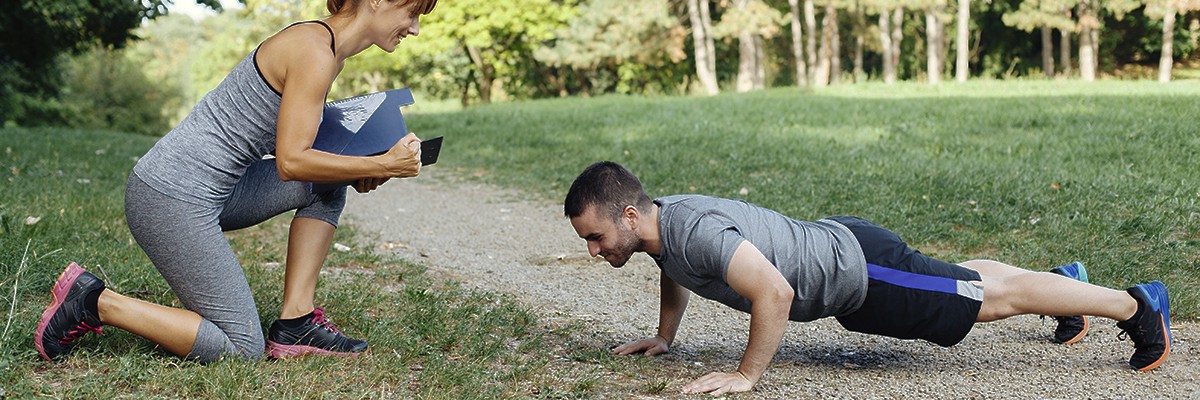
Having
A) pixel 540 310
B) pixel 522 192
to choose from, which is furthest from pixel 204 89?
pixel 540 310

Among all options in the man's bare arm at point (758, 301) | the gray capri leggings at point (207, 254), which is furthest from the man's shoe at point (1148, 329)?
the gray capri leggings at point (207, 254)

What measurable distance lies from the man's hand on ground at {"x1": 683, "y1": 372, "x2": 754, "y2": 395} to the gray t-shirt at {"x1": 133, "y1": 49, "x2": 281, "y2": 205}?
5.39 ft

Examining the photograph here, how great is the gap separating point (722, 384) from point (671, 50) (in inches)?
1018

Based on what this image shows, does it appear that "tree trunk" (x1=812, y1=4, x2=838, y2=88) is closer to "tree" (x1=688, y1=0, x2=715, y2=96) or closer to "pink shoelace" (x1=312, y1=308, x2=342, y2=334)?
"tree" (x1=688, y1=0, x2=715, y2=96)

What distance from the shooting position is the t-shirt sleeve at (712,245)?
3.33 metres

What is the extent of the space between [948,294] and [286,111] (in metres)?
2.31

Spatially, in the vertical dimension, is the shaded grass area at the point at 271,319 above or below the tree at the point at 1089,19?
above

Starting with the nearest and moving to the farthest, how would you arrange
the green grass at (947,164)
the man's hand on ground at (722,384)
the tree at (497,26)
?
the man's hand on ground at (722,384)
the green grass at (947,164)
the tree at (497,26)

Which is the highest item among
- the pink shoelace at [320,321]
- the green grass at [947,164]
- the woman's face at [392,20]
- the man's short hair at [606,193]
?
the woman's face at [392,20]

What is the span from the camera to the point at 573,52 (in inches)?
1144

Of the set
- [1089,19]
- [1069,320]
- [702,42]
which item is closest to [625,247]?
[1069,320]

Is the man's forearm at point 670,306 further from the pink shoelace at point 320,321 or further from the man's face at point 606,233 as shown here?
Answer: the pink shoelace at point 320,321

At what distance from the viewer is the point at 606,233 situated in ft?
11.4

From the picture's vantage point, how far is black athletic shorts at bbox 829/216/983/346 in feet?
11.7
